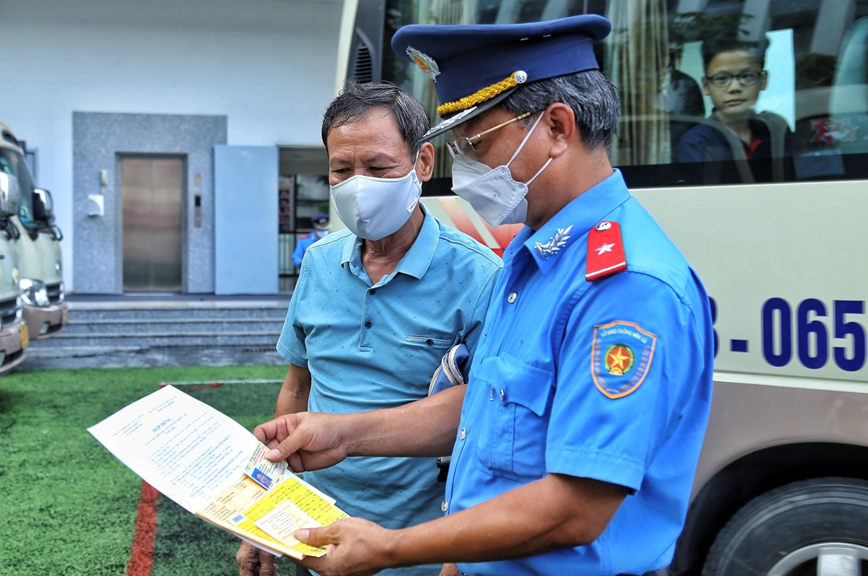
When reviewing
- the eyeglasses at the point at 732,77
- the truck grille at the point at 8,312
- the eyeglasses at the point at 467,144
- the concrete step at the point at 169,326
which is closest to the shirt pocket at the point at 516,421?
the eyeglasses at the point at 467,144

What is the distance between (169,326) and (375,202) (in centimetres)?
889

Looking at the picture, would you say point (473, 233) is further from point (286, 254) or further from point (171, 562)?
point (286, 254)

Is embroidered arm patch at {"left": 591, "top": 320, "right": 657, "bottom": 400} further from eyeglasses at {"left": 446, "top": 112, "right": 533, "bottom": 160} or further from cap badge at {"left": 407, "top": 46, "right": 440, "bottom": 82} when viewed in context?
cap badge at {"left": 407, "top": 46, "right": 440, "bottom": 82}

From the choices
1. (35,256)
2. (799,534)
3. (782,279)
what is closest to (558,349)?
(782,279)

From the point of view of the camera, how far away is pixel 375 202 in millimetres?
1746

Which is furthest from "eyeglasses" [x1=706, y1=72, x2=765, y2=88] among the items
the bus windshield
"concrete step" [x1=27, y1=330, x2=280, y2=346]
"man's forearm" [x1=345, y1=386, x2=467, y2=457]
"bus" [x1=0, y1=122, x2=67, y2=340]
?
"concrete step" [x1=27, y1=330, x2=280, y2=346]

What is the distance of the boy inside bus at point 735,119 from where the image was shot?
2326 mm

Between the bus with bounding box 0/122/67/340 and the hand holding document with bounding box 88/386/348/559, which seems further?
the bus with bounding box 0/122/67/340

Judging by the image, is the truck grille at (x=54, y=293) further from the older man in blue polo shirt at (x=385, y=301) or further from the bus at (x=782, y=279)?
the bus at (x=782, y=279)

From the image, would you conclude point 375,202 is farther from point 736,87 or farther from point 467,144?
point 736,87

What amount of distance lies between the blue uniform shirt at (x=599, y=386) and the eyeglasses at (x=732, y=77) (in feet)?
5.10

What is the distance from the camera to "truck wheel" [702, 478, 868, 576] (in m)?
2.04

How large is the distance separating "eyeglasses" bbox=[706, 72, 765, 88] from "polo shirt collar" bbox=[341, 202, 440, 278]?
127cm

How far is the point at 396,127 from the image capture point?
1731mm
